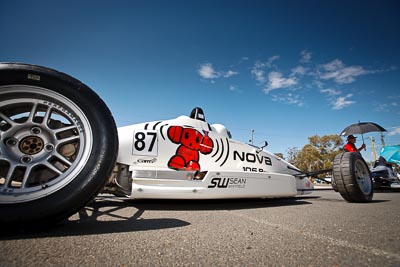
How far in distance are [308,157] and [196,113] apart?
33216 mm

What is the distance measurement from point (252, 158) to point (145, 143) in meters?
1.87

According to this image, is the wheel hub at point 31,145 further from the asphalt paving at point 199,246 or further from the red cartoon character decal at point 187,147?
the red cartoon character decal at point 187,147

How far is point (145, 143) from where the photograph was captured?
8.43 ft

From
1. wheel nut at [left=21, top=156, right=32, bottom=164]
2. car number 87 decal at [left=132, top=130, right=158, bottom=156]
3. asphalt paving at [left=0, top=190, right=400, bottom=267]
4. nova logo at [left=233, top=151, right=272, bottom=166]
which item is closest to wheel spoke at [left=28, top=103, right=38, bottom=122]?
wheel nut at [left=21, top=156, right=32, bottom=164]

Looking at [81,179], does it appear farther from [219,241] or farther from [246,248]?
[246,248]

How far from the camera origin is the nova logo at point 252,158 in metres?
3.26

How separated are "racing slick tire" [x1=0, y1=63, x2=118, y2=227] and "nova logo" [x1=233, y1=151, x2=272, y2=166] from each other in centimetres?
228

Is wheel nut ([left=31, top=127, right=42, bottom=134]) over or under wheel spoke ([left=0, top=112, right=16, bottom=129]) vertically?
under

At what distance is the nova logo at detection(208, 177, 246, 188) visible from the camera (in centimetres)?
238

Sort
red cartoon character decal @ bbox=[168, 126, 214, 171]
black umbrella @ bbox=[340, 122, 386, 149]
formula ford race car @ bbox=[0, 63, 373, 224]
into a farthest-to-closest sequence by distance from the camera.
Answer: black umbrella @ bbox=[340, 122, 386, 149], red cartoon character decal @ bbox=[168, 126, 214, 171], formula ford race car @ bbox=[0, 63, 373, 224]

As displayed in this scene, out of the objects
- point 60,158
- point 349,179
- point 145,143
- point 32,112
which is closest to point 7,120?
point 32,112

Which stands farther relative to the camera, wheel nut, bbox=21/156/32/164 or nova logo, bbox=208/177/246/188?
nova logo, bbox=208/177/246/188

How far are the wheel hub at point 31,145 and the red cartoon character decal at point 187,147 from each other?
1.51m

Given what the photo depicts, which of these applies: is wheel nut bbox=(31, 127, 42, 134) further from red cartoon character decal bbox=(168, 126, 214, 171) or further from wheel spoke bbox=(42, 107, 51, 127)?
red cartoon character decal bbox=(168, 126, 214, 171)
